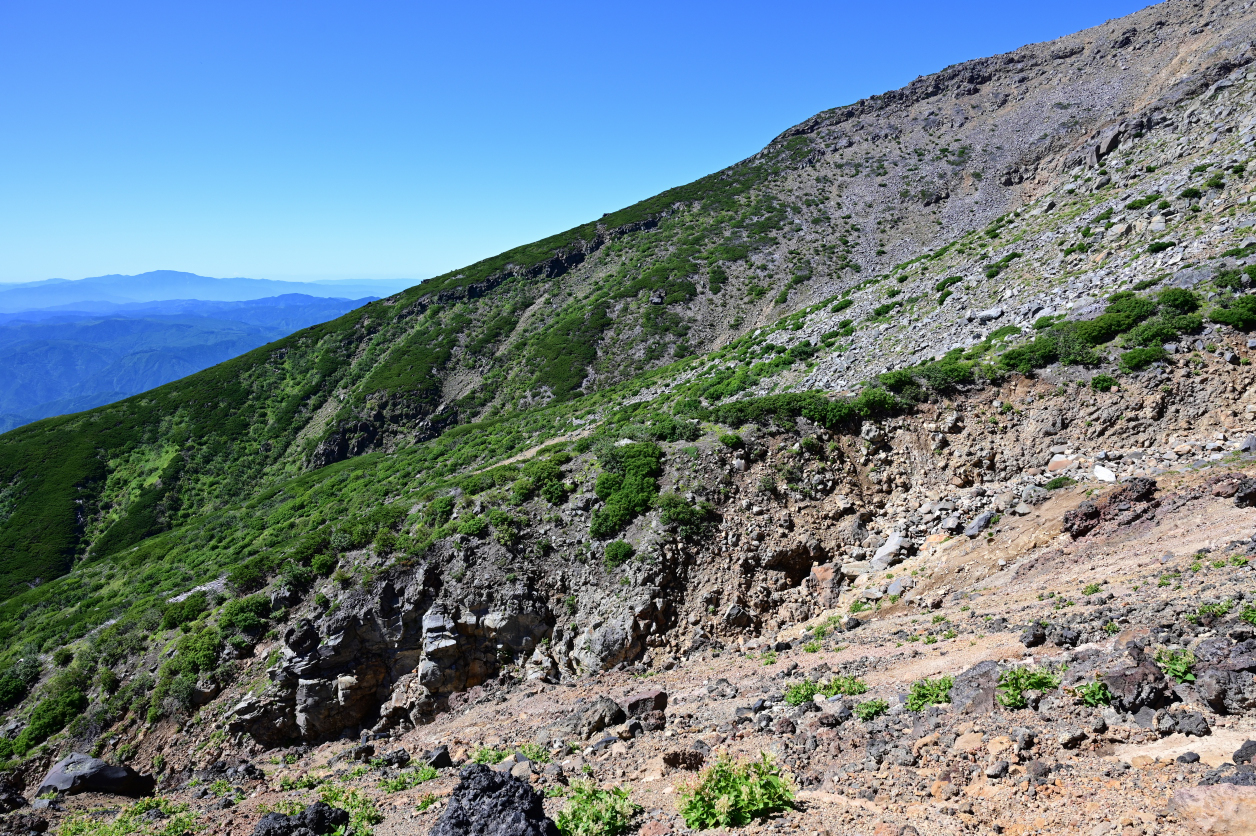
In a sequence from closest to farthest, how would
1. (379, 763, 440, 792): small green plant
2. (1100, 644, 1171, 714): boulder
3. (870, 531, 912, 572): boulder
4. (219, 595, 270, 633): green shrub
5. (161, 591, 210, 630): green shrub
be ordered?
1. (1100, 644, 1171, 714): boulder
2. (379, 763, 440, 792): small green plant
3. (870, 531, 912, 572): boulder
4. (219, 595, 270, 633): green shrub
5. (161, 591, 210, 630): green shrub

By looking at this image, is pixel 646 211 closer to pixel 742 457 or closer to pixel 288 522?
pixel 288 522

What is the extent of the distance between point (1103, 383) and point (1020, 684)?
15654 mm

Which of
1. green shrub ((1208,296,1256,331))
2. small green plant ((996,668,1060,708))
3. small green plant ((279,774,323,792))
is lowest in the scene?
small green plant ((279,774,323,792))

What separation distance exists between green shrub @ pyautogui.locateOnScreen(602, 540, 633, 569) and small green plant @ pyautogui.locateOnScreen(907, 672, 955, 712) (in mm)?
11329

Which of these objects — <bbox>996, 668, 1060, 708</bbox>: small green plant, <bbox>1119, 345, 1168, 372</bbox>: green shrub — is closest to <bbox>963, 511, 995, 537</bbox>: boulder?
<bbox>1119, 345, 1168, 372</bbox>: green shrub

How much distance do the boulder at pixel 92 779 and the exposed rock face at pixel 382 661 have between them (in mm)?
2684

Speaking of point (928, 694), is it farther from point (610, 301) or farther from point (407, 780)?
point (610, 301)

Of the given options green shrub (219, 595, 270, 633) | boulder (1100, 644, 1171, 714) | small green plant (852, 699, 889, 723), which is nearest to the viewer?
boulder (1100, 644, 1171, 714)

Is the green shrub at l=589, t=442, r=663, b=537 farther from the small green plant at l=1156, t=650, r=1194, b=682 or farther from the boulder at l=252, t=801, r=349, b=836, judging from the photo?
the small green plant at l=1156, t=650, r=1194, b=682

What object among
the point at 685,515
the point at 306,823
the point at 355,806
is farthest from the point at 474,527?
the point at 306,823

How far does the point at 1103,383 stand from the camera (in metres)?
19.5

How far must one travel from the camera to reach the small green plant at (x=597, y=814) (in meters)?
8.02

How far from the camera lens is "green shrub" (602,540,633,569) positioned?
798 inches

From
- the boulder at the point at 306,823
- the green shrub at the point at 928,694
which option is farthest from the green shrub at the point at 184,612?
the green shrub at the point at 928,694
